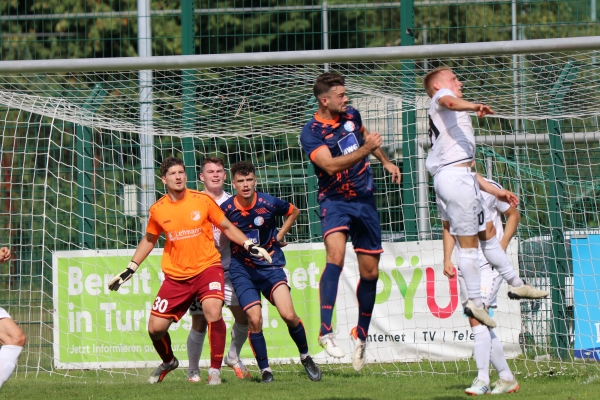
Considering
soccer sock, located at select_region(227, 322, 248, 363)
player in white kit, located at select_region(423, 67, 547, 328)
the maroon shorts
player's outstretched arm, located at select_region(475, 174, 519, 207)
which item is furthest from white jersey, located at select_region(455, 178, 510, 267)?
soccer sock, located at select_region(227, 322, 248, 363)

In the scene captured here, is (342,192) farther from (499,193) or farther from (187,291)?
(187,291)

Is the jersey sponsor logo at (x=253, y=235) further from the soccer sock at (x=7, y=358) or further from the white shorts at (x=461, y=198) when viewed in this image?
the white shorts at (x=461, y=198)

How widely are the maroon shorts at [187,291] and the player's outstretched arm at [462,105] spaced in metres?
3.30

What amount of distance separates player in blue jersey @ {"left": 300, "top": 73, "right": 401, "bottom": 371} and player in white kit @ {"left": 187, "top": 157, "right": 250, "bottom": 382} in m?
2.33

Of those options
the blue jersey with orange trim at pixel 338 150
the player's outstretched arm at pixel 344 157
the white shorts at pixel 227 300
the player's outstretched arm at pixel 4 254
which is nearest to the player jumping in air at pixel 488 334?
the blue jersey with orange trim at pixel 338 150

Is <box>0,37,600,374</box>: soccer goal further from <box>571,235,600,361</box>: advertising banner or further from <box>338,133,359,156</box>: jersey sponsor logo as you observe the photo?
<box>338,133,359,156</box>: jersey sponsor logo

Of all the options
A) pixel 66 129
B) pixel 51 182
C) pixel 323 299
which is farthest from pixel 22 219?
pixel 323 299

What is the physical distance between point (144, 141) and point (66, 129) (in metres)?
0.97

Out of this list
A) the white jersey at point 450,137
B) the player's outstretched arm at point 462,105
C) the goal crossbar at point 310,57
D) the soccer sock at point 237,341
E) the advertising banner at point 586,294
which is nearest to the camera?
the player's outstretched arm at point 462,105

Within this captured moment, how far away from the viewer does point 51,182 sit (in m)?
11.7

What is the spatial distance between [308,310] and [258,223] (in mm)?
1928

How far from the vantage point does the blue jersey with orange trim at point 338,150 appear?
24.8 feet

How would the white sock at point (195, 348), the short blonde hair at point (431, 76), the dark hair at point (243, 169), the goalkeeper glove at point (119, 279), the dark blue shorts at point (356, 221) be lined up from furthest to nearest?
the white sock at point (195, 348), the dark hair at point (243, 169), the goalkeeper glove at point (119, 279), the dark blue shorts at point (356, 221), the short blonde hair at point (431, 76)

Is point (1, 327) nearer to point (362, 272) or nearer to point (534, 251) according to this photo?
point (362, 272)
